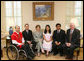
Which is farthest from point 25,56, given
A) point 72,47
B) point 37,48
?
point 72,47

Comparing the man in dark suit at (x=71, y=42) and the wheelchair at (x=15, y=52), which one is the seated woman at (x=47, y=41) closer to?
the man in dark suit at (x=71, y=42)

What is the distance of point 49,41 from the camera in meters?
4.46

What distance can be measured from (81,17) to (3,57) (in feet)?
11.3

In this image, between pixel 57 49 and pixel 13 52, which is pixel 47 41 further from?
pixel 13 52

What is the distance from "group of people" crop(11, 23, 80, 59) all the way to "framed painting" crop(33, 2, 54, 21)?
85 cm

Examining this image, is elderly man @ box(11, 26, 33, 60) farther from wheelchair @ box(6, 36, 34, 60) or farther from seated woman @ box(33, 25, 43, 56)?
seated woman @ box(33, 25, 43, 56)

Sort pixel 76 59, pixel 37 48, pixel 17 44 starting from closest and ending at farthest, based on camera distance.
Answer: pixel 17 44 < pixel 76 59 < pixel 37 48

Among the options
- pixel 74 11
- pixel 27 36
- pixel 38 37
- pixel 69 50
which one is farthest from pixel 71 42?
pixel 74 11

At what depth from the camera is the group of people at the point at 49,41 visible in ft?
12.8

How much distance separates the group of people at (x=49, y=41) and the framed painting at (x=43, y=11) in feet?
2.80

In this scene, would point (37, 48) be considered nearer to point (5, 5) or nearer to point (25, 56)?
point (25, 56)

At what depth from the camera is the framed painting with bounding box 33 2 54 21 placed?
5168mm

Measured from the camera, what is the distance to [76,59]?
396 cm

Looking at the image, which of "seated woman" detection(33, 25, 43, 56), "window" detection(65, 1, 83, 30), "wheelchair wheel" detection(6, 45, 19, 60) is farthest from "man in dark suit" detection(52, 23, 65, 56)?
"wheelchair wheel" detection(6, 45, 19, 60)
